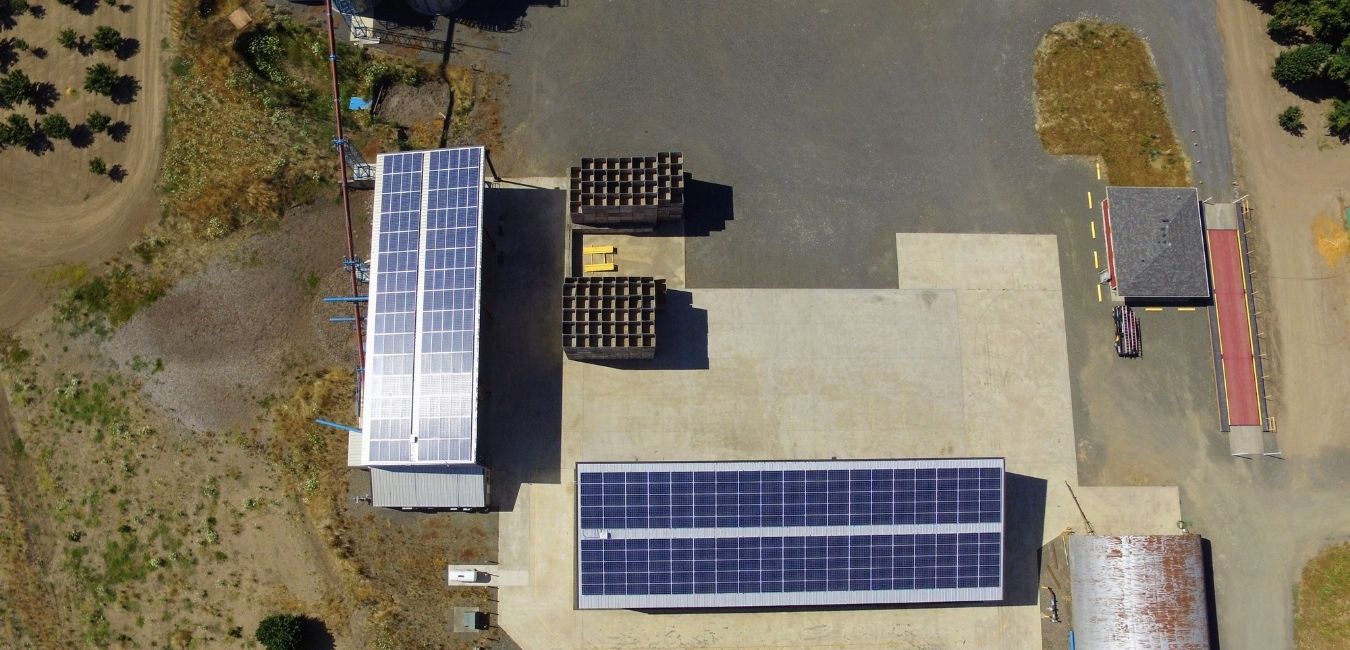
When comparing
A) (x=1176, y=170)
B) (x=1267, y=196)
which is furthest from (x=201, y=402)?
(x=1267, y=196)

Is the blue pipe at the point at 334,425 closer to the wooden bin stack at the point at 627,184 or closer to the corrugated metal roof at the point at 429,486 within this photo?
the corrugated metal roof at the point at 429,486

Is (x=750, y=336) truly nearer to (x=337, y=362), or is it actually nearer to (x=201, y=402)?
(x=337, y=362)

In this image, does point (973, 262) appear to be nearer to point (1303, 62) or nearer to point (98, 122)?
point (1303, 62)

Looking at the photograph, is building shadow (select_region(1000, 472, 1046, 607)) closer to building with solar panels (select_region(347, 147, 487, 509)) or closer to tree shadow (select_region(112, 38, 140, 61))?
building with solar panels (select_region(347, 147, 487, 509))

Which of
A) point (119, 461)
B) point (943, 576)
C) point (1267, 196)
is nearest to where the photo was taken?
point (943, 576)

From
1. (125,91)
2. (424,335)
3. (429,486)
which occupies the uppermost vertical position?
(125,91)

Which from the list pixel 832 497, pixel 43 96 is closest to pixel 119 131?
pixel 43 96
